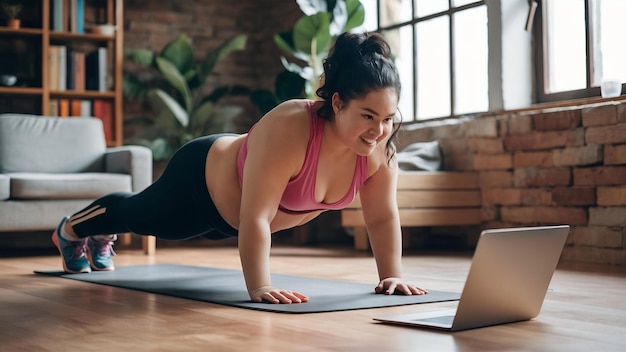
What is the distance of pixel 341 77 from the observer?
2.20 m

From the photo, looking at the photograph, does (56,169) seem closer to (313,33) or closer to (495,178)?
(313,33)

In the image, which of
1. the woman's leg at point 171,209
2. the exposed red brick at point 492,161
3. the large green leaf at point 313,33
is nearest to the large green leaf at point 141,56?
the large green leaf at point 313,33

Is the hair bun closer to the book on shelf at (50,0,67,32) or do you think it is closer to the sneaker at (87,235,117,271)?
the sneaker at (87,235,117,271)

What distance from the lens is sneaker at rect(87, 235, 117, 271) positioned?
331 cm

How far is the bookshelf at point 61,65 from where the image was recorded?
5.68 meters

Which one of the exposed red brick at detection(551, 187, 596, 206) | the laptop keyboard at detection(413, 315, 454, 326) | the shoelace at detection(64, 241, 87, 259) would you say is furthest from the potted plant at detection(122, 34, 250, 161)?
the laptop keyboard at detection(413, 315, 454, 326)

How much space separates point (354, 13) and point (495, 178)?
154 centimetres

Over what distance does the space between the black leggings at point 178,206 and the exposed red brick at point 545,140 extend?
193 cm

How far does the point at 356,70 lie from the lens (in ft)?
7.05

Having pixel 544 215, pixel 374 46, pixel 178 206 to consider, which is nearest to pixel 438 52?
pixel 544 215

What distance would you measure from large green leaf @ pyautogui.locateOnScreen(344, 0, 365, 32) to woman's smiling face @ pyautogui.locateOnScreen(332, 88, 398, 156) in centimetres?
328

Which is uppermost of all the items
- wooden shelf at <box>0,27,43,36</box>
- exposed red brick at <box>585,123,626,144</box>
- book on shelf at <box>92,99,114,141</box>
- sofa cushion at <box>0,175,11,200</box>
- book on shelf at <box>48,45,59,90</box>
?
wooden shelf at <box>0,27,43,36</box>

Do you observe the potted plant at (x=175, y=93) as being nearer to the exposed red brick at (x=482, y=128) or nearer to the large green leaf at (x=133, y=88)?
the large green leaf at (x=133, y=88)

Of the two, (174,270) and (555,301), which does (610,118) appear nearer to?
(555,301)
